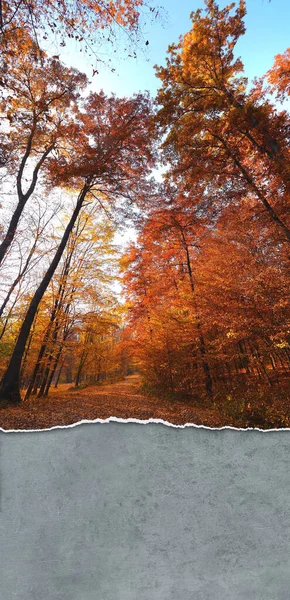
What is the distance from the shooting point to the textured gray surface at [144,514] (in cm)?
184

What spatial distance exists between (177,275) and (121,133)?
492 centimetres

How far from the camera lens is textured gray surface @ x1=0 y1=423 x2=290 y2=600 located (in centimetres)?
184

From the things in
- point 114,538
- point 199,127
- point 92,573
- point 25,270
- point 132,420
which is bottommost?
point 92,573

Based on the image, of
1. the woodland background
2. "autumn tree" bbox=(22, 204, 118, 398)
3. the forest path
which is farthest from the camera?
"autumn tree" bbox=(22, 204, 118, 398)

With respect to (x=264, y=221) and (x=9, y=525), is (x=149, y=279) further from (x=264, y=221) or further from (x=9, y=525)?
(x=9, y=525)

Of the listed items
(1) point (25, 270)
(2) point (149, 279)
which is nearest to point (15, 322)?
(1) point (25, 270)

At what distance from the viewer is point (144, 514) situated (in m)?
1.99

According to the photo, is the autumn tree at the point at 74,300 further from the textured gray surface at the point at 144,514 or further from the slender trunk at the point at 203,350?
the textured gray surface at the point at 144,514

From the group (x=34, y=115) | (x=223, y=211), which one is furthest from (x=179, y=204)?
(x=34, y=115)

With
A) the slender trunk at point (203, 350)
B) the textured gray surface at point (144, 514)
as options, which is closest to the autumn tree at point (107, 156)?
the slender trunk at point (203, 350)

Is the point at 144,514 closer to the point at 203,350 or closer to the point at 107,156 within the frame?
the point at 203,350

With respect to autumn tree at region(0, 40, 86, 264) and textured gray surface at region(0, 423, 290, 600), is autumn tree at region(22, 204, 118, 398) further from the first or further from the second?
textured gray surface at region(0, 423, 290, 600)

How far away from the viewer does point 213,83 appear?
6.16 meters

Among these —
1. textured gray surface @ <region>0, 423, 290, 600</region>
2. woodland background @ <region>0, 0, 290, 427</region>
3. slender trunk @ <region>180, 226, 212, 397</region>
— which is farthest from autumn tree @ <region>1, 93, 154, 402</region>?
textured gray surface @ <region>0, 423, 290, 600</region>
